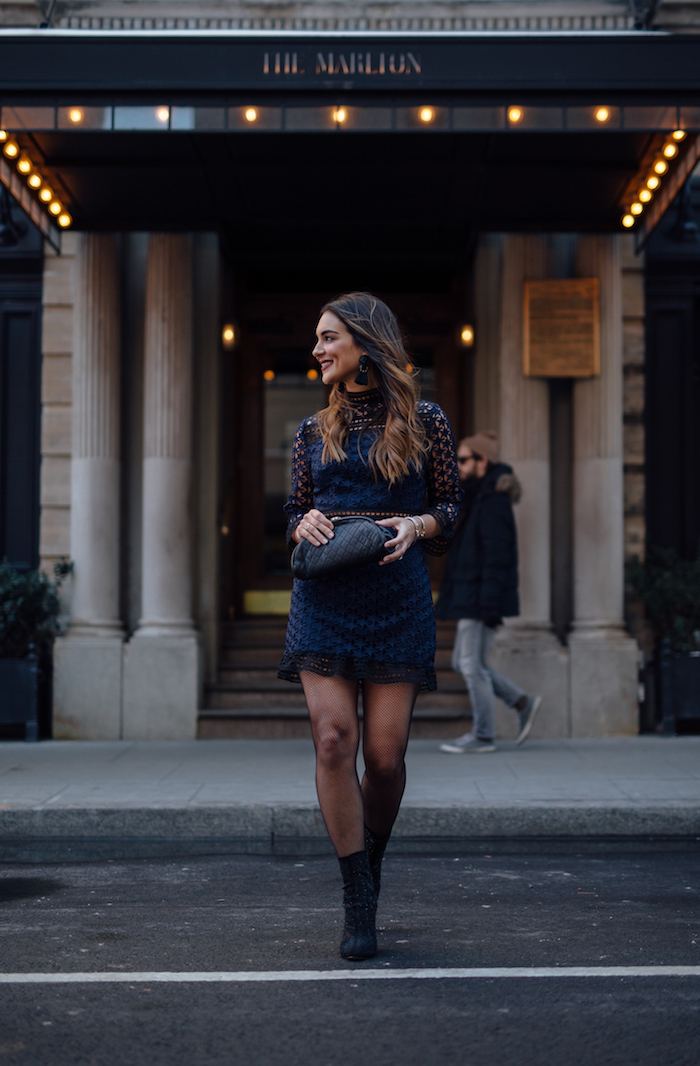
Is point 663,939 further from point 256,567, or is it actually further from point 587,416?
point 256,567

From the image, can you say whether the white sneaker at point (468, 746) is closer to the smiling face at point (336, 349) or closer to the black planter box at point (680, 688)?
the black planter box at point (680, 688)

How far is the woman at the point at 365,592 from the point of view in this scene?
355 cm

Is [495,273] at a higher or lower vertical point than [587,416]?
higher

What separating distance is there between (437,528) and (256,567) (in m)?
8.28

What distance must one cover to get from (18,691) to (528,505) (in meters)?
4.43

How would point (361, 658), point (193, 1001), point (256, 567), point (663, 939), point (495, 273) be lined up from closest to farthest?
point (193, 1001) < point (361, 658) < point (663, 939) < point (495, 273) < point (256, 567)

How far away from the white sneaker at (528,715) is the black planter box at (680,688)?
1.26m

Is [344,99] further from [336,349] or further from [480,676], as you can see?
[336,349]

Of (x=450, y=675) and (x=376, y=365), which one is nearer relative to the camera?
(x=376, y=365)

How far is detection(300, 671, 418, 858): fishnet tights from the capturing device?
11.6 feet

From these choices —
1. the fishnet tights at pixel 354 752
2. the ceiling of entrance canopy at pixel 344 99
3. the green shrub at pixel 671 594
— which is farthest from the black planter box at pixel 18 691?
the fishnet tights at pixel 354 752

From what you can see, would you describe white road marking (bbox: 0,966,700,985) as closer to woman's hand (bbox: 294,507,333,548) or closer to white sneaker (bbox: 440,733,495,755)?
woman's hand (bbox: 294,507,333,548)

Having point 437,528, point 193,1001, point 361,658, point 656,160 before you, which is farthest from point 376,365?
point 656,160

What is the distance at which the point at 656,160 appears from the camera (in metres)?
8.47
